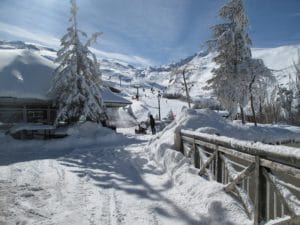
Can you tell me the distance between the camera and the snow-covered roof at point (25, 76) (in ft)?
59.6

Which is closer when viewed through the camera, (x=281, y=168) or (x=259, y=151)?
(x=281, y=168)

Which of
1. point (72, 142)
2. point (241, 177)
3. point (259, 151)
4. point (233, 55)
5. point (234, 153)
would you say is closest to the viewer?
point (259, 151)

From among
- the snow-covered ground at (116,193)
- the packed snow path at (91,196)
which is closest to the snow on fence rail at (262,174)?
the snow-covered ground at (116,193)

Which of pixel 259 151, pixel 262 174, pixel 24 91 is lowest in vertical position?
pixel 262 174

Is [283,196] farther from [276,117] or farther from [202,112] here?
[276,117]

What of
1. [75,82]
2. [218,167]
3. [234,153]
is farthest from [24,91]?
[234,153]

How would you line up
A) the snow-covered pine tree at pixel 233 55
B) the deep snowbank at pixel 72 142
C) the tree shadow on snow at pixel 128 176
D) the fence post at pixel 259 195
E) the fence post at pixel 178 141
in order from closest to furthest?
the fence post at pixel 259 195
the tree shadow on snow at pixel 128 176
the fence post at pixel 178 141
the deep snowbank at pixel 72 142
the snow-covered pine tree at pixel 233 55

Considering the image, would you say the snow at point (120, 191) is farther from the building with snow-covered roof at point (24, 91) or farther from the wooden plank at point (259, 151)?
the building with snow-covered roof at point (24, 91)

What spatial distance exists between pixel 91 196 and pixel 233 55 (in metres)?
18.0

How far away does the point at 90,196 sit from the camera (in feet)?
19.2

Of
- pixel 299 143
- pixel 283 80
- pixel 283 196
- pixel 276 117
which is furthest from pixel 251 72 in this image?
pixel 283 80

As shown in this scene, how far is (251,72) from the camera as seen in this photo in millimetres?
20594

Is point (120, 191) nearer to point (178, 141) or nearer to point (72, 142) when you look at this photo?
point (178, 141)

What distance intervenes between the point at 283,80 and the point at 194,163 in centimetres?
15974
